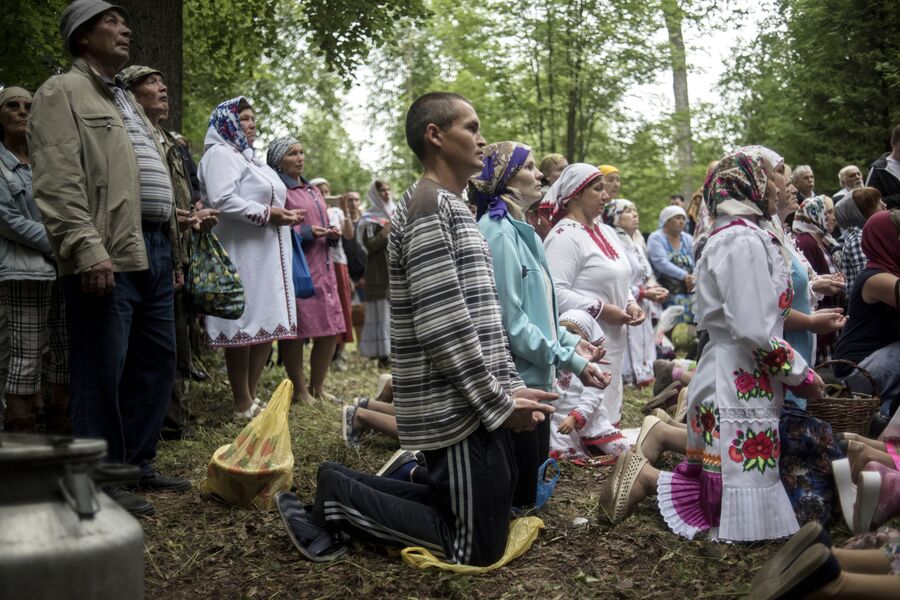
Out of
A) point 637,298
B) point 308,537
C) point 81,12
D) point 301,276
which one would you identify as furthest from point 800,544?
point 637,298

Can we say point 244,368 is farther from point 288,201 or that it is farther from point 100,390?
point 100,390

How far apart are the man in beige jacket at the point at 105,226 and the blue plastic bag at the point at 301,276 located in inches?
110

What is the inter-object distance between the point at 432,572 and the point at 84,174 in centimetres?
263

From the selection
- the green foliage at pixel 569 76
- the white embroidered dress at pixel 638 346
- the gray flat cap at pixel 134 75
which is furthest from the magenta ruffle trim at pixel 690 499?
the green foliage at pixel 569 76

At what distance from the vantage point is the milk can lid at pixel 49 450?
236 centimetres

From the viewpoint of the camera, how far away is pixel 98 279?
452cm

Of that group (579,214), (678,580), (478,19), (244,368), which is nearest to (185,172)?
(244,368)

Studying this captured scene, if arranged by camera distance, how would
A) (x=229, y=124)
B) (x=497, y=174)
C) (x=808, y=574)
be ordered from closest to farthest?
(x=808, y=574) < (x=497, y=174) < (x=229, y=124)

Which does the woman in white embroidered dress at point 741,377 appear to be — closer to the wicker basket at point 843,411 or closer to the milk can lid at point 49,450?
the wicker basket at point 843,411

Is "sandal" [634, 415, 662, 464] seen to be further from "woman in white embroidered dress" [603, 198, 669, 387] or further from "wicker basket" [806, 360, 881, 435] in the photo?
"woman in white embroidered dress" [603, 198, 669, 387]

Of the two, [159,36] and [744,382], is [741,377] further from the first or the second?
[159,36]

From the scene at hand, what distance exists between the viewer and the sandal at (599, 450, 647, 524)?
4.76m

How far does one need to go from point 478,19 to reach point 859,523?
1192 centimetres

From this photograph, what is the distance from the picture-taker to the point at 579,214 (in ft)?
22.6
